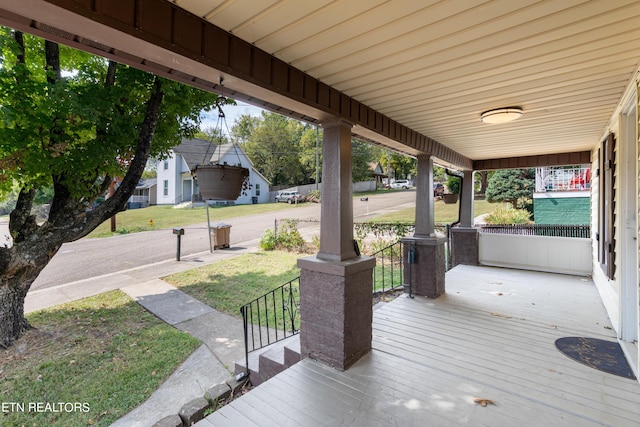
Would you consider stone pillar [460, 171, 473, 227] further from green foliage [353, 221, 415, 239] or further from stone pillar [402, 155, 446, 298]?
stone pillar [402, 155, 446, 298]

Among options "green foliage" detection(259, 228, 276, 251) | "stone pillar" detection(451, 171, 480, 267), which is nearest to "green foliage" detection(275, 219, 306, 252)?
"green foliage" detection(259, 228, 276, 251)

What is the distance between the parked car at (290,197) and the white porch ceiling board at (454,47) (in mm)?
20594

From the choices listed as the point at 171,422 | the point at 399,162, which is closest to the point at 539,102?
the point at 171,422

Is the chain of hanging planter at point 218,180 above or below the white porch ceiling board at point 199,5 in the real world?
below

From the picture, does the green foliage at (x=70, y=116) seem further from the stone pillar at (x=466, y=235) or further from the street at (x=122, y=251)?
the stone pillar at (x=466, y=235)

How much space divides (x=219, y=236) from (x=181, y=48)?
9.22m

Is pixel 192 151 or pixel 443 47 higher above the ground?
pixel 192 151

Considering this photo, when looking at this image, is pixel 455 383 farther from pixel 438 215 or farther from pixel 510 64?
pixel 438 215

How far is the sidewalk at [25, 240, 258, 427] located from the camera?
3.09 meters

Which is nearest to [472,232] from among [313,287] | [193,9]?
[313,287]

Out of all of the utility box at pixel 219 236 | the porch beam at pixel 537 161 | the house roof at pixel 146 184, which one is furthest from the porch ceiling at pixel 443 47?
the house roof at pixel 146 184

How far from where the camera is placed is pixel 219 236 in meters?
10.3

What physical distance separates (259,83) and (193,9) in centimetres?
55

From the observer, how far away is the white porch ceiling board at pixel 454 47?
1.64 meters
